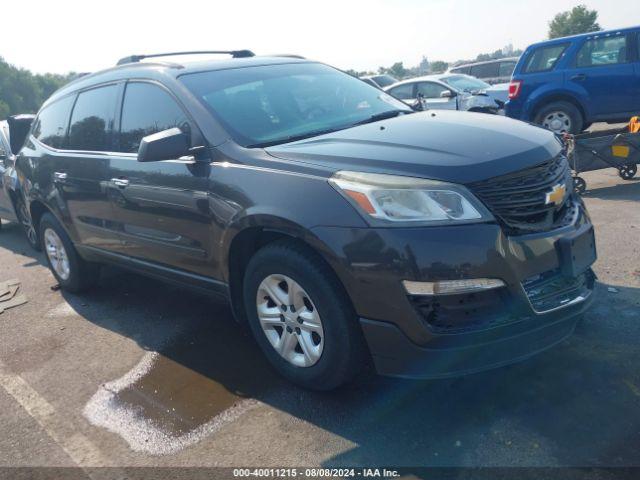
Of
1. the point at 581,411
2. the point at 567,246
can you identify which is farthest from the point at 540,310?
the point at 581,411

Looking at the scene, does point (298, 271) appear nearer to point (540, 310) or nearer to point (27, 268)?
point (540, 310)

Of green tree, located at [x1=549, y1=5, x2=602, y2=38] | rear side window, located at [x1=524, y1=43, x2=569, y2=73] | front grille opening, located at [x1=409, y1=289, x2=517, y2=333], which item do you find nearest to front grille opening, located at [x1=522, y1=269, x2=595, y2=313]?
front grille opening, located at [x1=409, y1=289, x2=517, y2=333]

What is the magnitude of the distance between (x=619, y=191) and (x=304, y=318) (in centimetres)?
559

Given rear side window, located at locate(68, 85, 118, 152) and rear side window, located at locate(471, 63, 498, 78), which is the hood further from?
rear side window, located at locate(471, 63, 498, 78)

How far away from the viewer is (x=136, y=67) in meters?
4.26

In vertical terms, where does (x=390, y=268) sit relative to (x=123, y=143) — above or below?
below

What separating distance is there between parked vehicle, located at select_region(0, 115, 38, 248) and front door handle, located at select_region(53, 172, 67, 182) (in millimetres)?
2145

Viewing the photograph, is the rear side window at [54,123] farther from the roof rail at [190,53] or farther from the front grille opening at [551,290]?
the front grille opening at [551,290]

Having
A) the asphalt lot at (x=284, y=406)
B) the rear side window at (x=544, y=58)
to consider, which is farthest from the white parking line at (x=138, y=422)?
the rear side window at (x=544, y=58)

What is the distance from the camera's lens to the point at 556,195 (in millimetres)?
2955

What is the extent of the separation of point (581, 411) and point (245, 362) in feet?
6.43

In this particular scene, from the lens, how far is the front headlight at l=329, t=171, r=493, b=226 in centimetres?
263

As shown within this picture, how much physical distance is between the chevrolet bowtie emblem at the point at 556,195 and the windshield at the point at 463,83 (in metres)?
11.1

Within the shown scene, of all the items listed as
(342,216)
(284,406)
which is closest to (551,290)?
(342,216)
